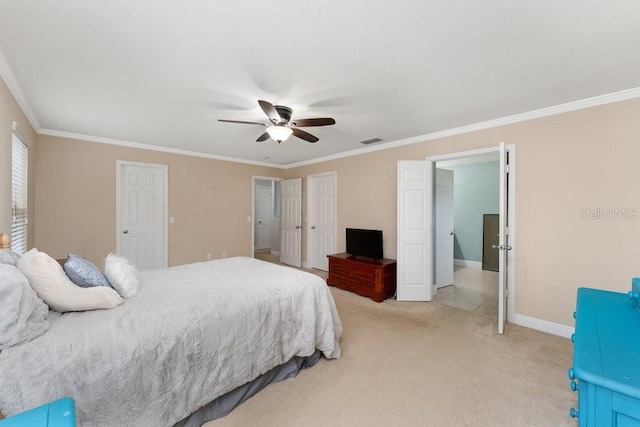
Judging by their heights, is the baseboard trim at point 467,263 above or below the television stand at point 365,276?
below

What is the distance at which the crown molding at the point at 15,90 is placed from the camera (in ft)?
6.50

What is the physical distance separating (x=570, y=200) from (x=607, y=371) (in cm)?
262

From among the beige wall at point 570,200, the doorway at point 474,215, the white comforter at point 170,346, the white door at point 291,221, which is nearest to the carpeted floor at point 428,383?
the white comforter at point 170,346

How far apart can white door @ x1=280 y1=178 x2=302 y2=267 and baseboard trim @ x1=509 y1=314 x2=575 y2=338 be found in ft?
13.2

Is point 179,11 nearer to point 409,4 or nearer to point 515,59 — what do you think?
point 409,4

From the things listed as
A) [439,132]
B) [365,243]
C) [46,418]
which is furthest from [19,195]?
[439,132]

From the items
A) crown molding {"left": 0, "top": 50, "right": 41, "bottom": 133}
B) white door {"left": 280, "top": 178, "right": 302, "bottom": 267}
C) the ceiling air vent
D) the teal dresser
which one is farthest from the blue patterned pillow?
white door {"left": 280, "top": 178, "right": 302, "bottom": 267}

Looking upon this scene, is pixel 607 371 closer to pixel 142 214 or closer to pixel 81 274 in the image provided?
pixel 81 274

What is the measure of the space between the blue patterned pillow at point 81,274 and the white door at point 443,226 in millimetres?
4229

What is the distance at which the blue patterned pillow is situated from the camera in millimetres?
1666

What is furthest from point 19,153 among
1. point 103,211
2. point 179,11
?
point 179,11

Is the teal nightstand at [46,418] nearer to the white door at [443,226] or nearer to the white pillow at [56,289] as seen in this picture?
the white pillow at [56,289]

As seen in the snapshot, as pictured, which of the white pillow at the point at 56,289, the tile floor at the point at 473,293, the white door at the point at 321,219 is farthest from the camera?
the white door at the point at 321,219

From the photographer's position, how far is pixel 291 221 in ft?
20.3
